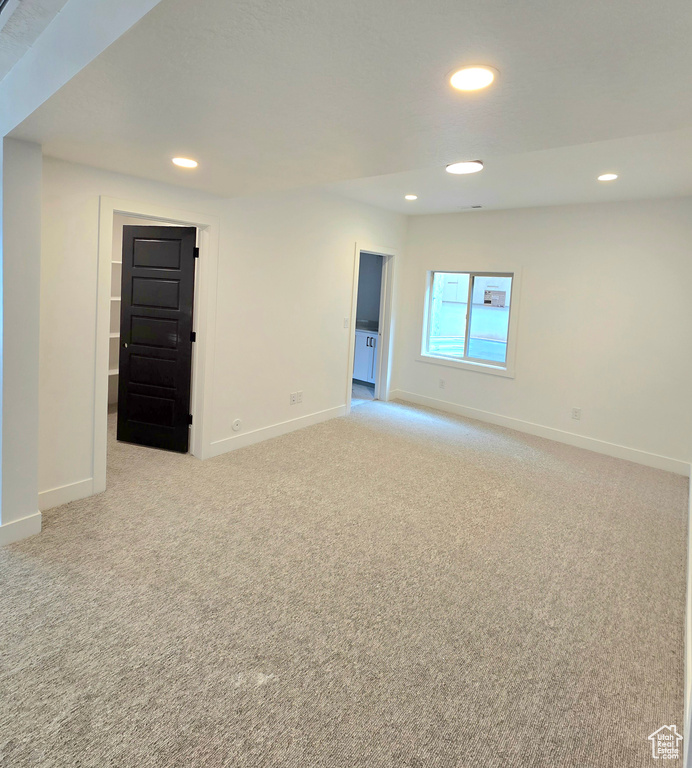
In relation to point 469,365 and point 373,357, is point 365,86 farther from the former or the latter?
point 373,357

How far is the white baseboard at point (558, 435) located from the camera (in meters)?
4.64

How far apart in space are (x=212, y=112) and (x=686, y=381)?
458 cm

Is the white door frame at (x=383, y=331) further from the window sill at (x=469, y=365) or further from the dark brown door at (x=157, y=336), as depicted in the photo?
the dark brown door at (x=157, y=336)

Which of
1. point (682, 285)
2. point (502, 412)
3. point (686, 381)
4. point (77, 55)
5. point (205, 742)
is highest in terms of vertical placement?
point (77, 55)

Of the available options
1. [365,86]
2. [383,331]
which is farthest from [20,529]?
[383,331]

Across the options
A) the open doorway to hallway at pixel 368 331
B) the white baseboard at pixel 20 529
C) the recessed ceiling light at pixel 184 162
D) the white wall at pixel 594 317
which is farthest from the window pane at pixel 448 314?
the white baseboard at pixel 20 529

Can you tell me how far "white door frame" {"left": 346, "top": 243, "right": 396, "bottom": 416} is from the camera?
19.2 feet

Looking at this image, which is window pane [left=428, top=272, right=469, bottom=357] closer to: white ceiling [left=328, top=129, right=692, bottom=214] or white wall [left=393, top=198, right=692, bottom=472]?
white wall [left=393, top=198, right=692, bottom=472]

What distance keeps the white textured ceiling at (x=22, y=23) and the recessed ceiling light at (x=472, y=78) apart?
1.41 m

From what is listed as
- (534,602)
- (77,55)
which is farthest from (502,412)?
(77,55)

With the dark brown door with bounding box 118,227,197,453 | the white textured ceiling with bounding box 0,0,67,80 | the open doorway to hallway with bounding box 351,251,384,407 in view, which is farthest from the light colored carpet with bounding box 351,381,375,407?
the white textured ceiling with bounding box 0,0,67,80

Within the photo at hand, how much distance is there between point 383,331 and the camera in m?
6.62

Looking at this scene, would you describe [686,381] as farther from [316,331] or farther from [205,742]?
[205,742]

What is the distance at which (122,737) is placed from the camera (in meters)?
1.68
